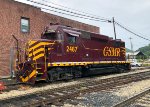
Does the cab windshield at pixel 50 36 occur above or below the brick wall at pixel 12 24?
below

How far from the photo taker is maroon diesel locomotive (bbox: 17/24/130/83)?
54.6 feet

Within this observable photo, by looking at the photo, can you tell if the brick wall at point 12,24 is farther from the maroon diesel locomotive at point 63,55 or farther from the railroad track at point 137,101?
the railroad track at point 137,101

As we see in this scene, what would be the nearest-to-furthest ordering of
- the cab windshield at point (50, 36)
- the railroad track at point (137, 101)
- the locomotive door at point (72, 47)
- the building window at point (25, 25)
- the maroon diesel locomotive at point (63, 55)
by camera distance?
the railroad track at point (137, 101), the maroon diesel locomotive at point (63, 55), the cab windshield at point (50, 36), the locomotive door at point (72, 47), the building window at point (25, 25)

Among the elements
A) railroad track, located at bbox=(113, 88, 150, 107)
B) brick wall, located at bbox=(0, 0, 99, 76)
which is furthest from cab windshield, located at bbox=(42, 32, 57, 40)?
railroad track, located at bbox=(113, 88, 150, 107)

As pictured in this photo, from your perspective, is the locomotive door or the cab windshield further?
the locomotive door

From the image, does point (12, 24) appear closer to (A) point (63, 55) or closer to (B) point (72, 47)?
(B) point (72, 47)

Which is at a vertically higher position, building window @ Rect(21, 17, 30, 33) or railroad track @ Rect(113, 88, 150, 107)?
building window @ Rect(21, 17, 30, 33)

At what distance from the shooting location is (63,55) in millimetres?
18125

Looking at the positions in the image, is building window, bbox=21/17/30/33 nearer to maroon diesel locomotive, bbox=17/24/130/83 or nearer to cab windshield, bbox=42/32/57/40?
maroon diesel locomotive, bbox=17/24/130/83

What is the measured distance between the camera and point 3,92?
13.7m

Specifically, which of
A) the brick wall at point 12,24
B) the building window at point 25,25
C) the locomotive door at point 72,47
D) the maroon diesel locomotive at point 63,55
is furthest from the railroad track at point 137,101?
the building window at point 25,25

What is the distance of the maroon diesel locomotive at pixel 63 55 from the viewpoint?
1666 centimetres

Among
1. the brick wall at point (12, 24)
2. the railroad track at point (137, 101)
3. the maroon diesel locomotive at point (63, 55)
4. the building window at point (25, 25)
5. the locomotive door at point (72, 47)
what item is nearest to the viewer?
the railroad track at point (137, 101)

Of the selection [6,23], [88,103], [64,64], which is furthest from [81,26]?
[88,103]
